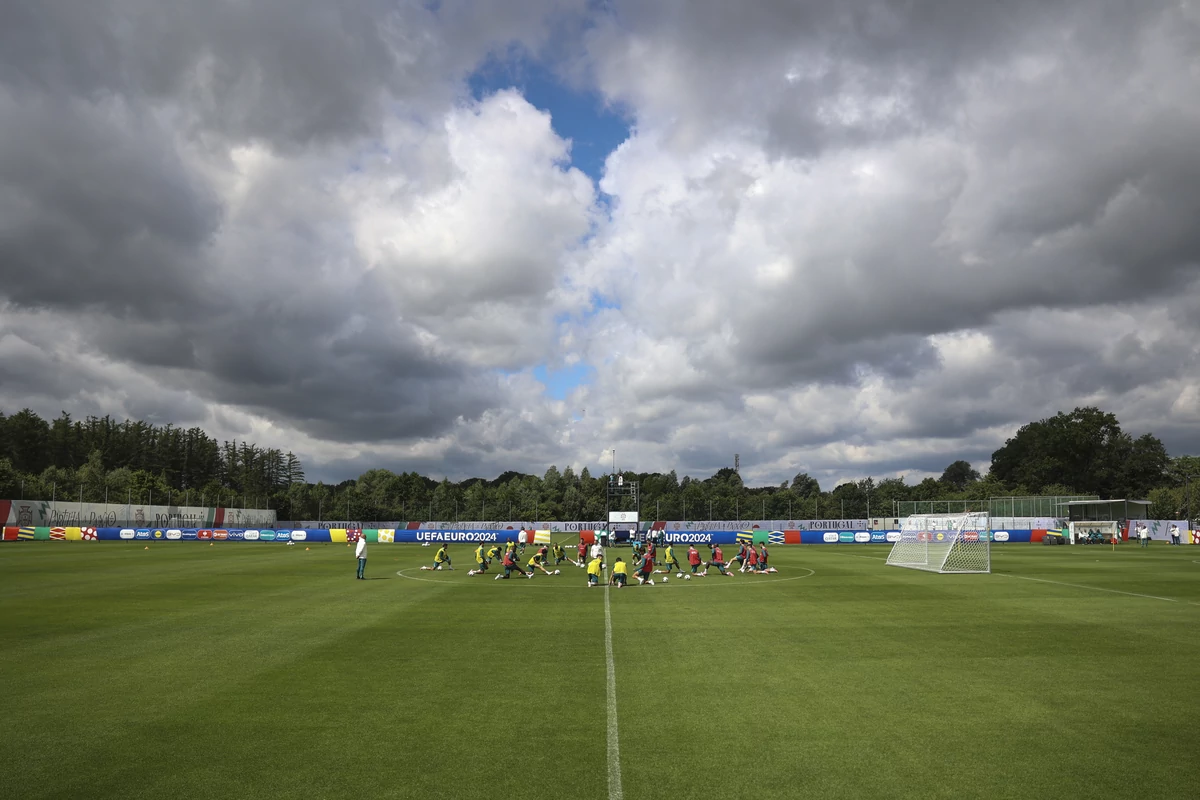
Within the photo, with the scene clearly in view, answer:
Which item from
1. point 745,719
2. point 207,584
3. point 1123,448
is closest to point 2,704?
point 745,719

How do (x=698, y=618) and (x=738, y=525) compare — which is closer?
(x=698, y=618)

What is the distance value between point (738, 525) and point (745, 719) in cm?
8013

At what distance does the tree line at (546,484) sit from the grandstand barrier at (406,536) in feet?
80.6

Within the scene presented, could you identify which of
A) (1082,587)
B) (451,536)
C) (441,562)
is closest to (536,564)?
(441,562)

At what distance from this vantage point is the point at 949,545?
3734 centimetres

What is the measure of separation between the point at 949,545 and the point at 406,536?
5586 cm

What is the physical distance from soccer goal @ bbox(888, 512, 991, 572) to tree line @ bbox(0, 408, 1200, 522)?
57488 mm

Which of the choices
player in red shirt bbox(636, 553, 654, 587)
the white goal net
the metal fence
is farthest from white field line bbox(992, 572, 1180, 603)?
the metal fence

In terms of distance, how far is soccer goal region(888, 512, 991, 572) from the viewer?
36750mm

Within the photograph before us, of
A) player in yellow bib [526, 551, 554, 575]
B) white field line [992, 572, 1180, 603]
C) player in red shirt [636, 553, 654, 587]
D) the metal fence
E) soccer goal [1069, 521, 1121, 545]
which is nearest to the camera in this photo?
white field line [992, 572, 1180, 603]

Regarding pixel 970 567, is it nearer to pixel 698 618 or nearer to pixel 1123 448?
pixel 698 618

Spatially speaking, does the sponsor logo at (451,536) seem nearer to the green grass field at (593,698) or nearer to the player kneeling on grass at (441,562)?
the player kneeling on grass at (441,562)

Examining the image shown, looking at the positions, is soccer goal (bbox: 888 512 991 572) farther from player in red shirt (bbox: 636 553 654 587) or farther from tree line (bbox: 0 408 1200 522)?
tree line (bbox: 0 408 1200 522)

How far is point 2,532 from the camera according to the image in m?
72.3
